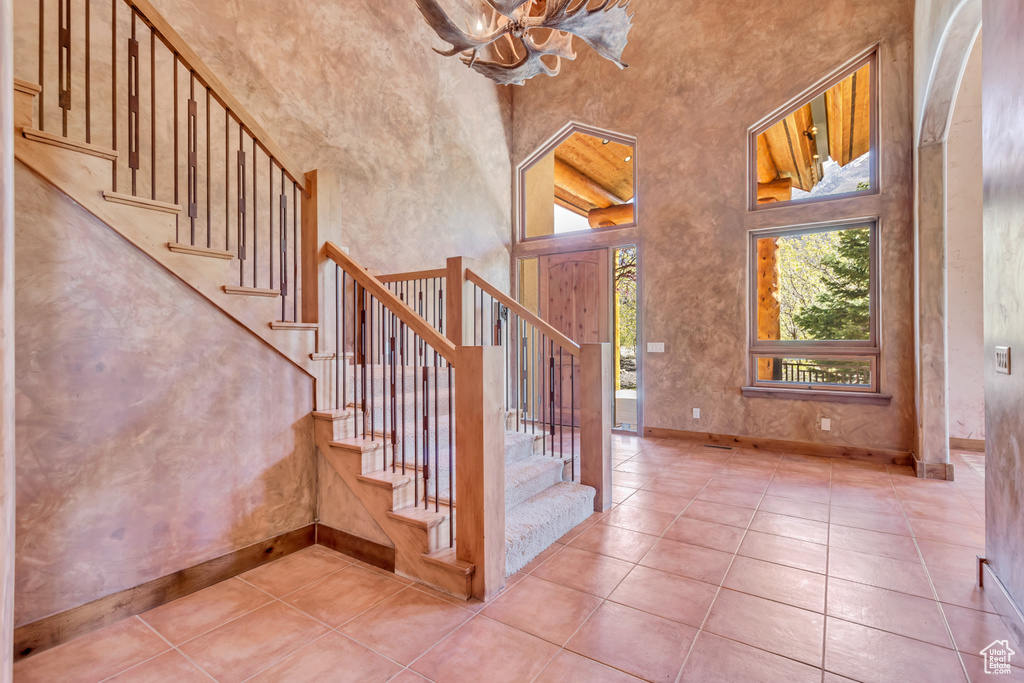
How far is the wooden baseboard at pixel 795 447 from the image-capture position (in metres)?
4.47

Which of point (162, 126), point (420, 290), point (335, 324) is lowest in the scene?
point (335, 324)

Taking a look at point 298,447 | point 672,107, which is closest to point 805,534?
point 298,447

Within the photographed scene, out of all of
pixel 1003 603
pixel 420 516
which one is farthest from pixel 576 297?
pixel 1003 603

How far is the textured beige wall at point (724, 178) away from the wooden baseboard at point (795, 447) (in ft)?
0.25

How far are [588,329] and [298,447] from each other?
420 cm

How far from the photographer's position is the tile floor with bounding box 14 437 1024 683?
1.68 metres

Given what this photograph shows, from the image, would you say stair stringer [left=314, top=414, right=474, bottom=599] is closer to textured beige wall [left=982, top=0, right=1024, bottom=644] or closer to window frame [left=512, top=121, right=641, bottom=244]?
textured beige wall [left=982, top=0, right=1024, bottom=644]

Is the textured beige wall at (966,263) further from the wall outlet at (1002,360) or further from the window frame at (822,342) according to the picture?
the wall outlet at (1002,360)

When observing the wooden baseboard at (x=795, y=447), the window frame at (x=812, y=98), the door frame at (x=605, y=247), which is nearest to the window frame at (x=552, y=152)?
the door frame at (x=605, y=247)

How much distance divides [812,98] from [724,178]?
111 cm

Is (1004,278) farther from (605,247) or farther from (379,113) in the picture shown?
(379,113)

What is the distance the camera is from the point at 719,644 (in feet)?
5.92

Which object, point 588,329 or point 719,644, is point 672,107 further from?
point 719,644

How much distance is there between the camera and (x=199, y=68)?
226 cm
